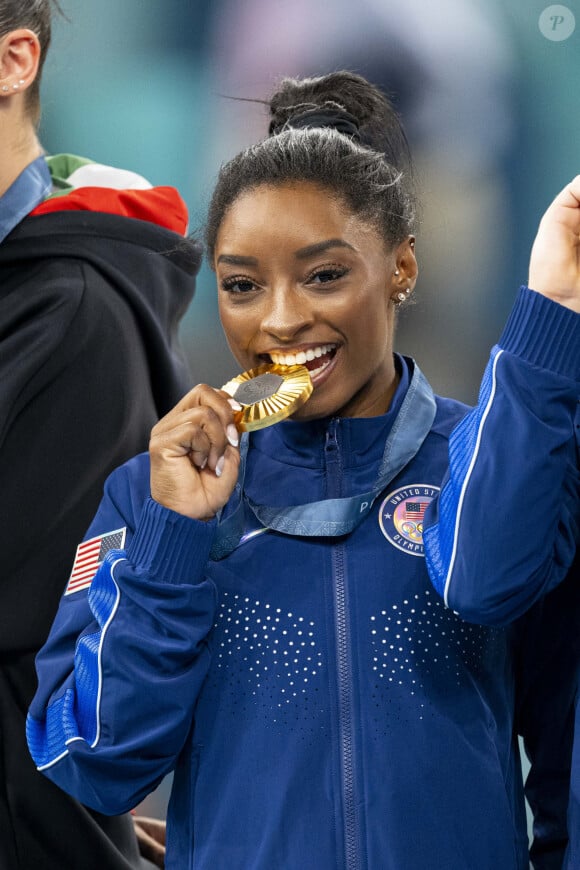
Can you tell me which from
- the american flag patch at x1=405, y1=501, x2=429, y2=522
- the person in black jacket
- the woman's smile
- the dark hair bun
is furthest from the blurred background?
the american flag patch at x1=405, y1=501, x2=429, y2=522

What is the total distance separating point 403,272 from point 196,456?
1.10 ft

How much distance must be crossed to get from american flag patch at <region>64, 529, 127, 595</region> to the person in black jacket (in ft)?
0.65

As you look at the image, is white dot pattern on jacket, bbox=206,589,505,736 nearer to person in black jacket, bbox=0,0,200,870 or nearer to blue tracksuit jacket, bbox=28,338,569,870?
blue tracksuit jacket, bbox=28,338,569,870

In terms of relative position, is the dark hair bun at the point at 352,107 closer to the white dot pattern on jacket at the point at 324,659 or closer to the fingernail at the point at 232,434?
the fingernail at the point at 232,434

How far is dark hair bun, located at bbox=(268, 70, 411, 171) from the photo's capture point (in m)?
1.51

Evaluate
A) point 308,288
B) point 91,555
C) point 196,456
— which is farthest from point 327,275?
point 91,555

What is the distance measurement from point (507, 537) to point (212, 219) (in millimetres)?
542

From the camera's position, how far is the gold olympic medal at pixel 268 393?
52.5 inches

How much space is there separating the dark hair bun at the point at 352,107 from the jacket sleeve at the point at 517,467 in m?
0.39

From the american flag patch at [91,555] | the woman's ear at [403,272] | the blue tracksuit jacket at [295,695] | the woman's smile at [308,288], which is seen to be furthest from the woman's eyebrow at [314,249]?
the american flag patch at [91,555]

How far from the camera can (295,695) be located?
129 centimetres

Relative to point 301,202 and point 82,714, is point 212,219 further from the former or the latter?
point 82,714

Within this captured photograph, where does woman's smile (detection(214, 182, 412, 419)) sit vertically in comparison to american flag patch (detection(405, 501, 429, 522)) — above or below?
above

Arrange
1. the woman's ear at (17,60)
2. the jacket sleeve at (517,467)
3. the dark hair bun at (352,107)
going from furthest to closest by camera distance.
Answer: the woman's ear at (17,60)
the dark hair bun at (352,107)
the jacket sleeve at (517,467)
